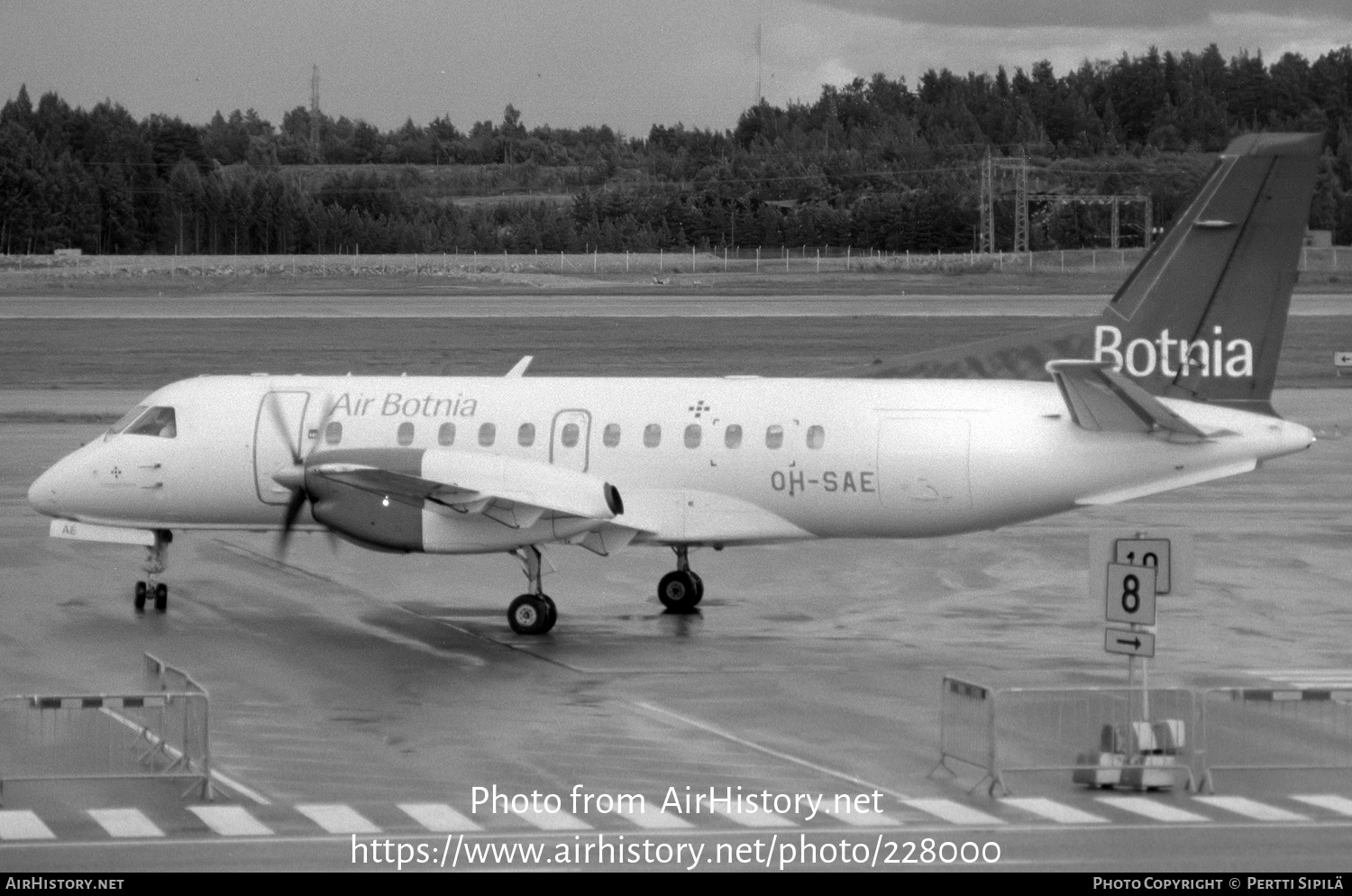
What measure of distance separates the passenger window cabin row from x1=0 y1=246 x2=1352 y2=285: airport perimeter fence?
282 ft

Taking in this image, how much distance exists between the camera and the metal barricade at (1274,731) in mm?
15391

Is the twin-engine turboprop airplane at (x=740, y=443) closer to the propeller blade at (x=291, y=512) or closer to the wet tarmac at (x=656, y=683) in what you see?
the propeller blade at (x=291, y=512)

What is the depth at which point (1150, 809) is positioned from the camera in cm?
1444

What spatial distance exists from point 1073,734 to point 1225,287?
27.1 feet

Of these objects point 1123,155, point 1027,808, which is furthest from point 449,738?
point 1123,155

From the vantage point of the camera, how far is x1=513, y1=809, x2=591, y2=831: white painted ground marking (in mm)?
13859

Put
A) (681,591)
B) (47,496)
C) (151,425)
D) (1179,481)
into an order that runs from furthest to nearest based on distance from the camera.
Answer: (151,425) < (47,496) < (681,591) < (1179,481)

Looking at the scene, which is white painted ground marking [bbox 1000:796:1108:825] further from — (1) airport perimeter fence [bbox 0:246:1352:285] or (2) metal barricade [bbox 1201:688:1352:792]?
(1) airport perimeter fence [bbox 0:246:1352:285]

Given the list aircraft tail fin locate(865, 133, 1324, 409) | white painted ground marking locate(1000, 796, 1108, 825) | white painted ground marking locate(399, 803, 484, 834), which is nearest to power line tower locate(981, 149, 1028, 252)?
aircraft tail fin locate(865, 133, 1324, 409)

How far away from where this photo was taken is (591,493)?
72.3 feet

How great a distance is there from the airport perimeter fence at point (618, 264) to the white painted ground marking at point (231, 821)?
9634 cm

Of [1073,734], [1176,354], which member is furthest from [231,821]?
[1176,354]

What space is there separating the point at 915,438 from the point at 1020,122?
464 feet

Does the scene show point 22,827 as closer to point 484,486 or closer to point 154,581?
point 484,486
